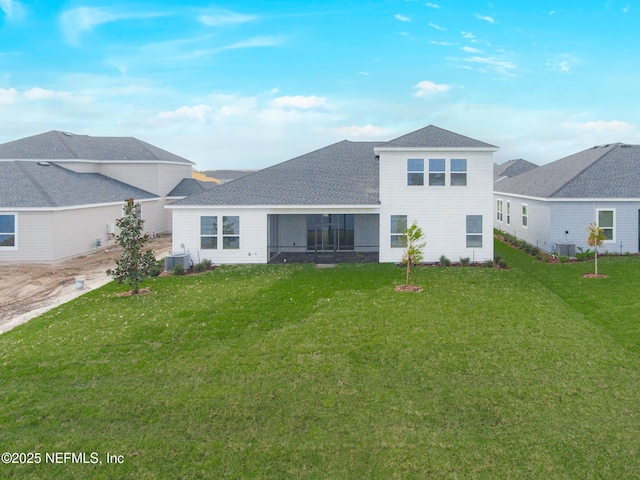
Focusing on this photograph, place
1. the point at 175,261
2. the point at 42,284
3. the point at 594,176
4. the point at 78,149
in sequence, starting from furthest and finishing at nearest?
the point at 78,149 < the point at 594,176 < the point at 175,261 < the point at 42,284

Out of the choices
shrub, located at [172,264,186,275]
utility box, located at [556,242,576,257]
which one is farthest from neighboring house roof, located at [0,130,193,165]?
utility box, located at [556,242,576,257]

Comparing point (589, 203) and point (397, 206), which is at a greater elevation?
point (589, 203)

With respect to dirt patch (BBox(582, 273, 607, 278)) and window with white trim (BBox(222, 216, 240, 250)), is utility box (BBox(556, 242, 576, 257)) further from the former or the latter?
window with white trim (BBox(222, 216, 240, 250))

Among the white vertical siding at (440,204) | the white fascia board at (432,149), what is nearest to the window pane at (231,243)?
the white vertical siding at (440,204)

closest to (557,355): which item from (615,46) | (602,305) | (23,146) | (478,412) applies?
(478,412)

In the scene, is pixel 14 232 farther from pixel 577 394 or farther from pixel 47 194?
pixel 577 394

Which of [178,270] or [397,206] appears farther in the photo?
[397,206]

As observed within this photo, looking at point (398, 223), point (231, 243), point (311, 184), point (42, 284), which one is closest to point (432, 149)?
point (398, 223)

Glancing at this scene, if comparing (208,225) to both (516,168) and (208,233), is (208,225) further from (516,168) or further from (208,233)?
(516,168)
